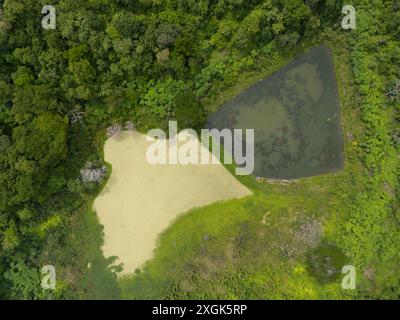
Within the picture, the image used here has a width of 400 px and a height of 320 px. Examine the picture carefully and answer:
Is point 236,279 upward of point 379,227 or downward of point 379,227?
downward

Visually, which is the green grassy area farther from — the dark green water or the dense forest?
the dark green water

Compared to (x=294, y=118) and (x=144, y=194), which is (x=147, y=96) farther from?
(x=294, y=118)

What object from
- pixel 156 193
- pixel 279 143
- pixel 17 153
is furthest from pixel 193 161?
pixel 17 153

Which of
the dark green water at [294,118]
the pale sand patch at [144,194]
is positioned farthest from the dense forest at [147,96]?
the pale sand patch at [144,194]

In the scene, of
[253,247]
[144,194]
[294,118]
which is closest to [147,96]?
[144,194]

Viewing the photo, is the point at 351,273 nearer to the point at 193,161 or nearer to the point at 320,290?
the point at 320,290

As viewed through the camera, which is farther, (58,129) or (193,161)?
(193,161)

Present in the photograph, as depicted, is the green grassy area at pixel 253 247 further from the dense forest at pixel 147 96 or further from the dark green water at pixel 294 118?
the dark green water at pixel 294 118
